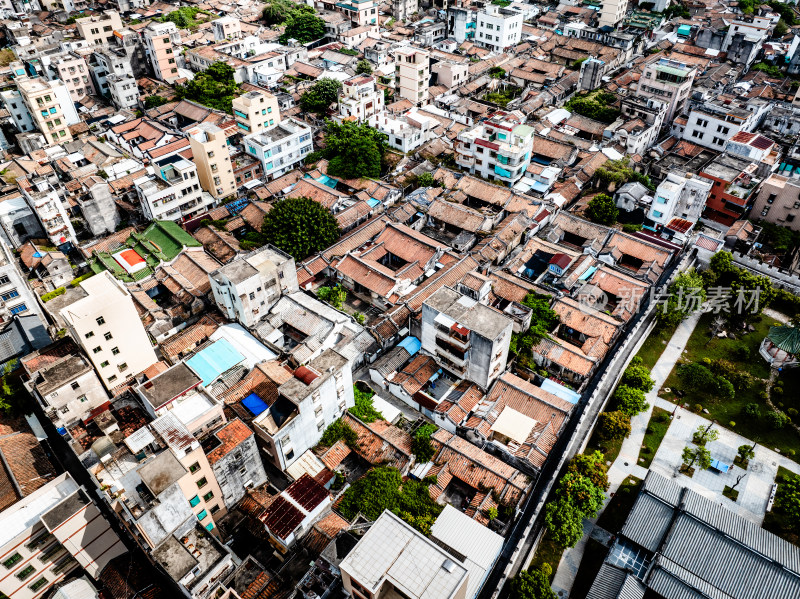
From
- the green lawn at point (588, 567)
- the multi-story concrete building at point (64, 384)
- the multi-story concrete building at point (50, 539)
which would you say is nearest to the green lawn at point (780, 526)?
the green lawn at point (588, 567)

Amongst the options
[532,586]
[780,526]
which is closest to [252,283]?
[532,586]

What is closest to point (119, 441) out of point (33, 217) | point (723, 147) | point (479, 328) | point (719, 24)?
point (479, 328)

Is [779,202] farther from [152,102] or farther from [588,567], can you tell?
[152,102]

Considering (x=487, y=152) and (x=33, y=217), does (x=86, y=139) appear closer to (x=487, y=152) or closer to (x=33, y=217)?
(x=33, y=217)

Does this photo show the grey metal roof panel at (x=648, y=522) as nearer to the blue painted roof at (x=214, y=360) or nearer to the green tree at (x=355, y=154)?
the blue painted roof at (x=214, y=360)

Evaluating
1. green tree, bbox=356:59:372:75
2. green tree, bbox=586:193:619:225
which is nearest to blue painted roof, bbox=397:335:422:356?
green tree, bbox=586:193:619:225

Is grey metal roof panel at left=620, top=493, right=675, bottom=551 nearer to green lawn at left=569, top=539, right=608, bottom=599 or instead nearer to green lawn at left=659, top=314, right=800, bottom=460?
green lawn at left=569, top=539, right=608, bottom=599
